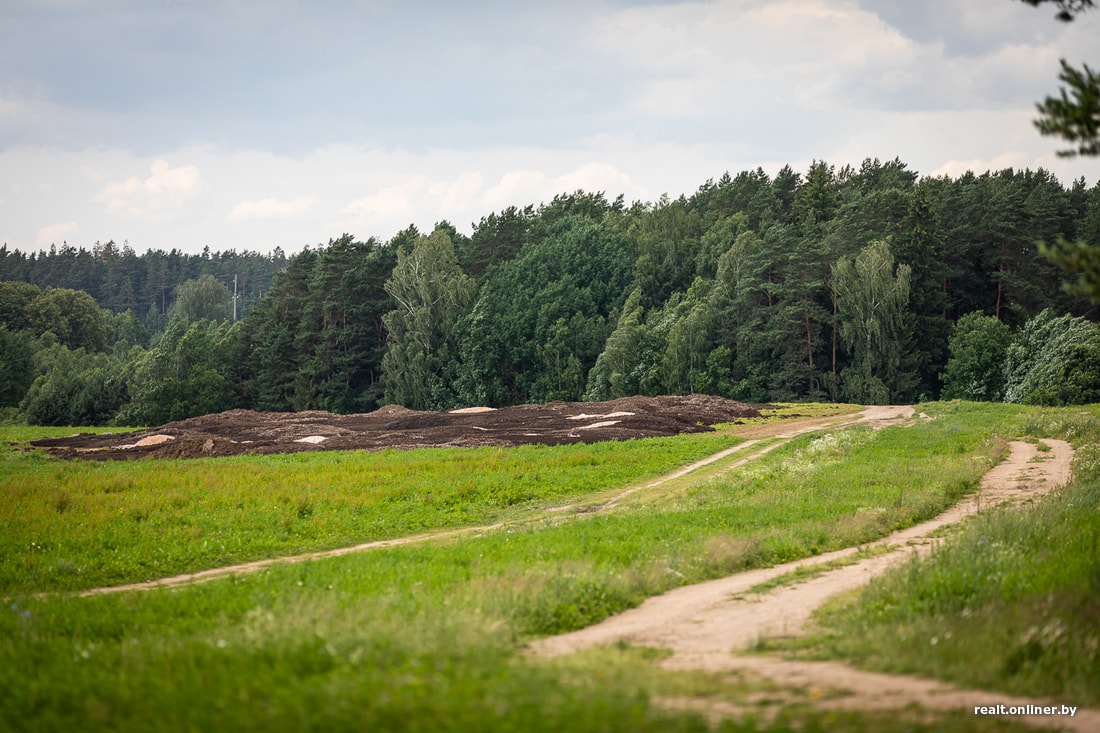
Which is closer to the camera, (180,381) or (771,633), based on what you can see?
(771,633)

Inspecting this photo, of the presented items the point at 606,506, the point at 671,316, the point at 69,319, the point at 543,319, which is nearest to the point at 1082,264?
the point at 606,506

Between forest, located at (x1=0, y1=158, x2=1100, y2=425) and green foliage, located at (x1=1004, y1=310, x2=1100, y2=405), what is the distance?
0.52ft

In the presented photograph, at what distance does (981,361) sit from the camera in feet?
214

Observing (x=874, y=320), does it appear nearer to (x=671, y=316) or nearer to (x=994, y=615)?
(x=671, y=316)

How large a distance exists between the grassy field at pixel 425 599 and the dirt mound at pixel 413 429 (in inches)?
392

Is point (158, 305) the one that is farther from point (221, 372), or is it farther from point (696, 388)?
point (696, 388)

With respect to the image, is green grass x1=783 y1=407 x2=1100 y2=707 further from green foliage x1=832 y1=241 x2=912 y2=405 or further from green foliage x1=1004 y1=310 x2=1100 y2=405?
green foliage x1=832 y1=241 x2=912 y2=405

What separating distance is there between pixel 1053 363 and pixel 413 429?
42461 mm

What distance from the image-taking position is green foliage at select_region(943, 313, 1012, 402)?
213ft

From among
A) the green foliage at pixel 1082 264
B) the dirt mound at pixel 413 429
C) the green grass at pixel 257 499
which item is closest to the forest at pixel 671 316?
the dirt mound at pixel 413 429

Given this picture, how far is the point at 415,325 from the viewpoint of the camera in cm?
8962

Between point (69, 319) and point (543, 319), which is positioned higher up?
point (69, 319)

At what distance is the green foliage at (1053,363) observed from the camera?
176 ft

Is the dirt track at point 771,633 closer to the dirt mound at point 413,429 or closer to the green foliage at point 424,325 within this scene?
the dirt mound at point 413,429
